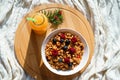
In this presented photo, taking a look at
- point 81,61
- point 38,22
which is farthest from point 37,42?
point 81,61

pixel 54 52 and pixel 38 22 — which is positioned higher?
pixel 38 22

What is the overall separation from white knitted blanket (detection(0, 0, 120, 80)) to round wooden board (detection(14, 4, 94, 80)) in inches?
2.5

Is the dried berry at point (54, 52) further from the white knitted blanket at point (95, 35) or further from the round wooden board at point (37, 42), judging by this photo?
the white knitted blanket at point (95, 35)

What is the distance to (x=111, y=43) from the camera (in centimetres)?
154

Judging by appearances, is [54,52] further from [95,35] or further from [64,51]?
[95,35]

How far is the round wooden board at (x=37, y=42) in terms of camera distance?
1379 mm

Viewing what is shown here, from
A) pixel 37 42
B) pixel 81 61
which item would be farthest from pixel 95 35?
pixel 37 42

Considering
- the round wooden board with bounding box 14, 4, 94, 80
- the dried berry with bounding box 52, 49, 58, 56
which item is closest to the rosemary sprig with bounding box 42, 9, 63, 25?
the round wooden board with bounding box 14, 4, 94, 80

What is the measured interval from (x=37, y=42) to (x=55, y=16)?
15cm

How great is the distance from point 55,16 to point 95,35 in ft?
0.81

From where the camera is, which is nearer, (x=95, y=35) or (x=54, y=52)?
(x=54, y=52)

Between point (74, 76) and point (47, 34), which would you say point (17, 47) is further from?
point (74, 76)

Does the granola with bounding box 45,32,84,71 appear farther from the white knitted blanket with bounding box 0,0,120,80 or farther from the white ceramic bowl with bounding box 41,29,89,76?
the white knitted blanket with bounding box 0,0,120,80

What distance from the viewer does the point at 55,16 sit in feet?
4.61
